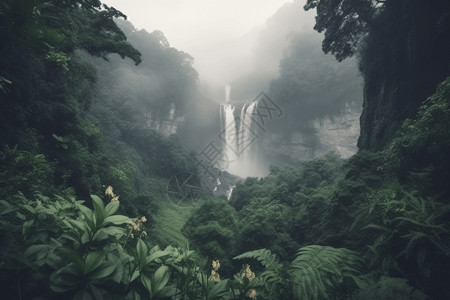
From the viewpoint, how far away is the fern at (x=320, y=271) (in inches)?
110

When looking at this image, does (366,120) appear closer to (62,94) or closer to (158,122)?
(62,94)

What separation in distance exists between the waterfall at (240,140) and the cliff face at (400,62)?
3084 cm

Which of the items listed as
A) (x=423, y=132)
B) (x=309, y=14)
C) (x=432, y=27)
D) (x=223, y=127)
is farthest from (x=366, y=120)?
(x=309, y=14)

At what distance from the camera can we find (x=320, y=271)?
10.5 ft

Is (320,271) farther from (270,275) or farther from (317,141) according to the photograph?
(317,141)

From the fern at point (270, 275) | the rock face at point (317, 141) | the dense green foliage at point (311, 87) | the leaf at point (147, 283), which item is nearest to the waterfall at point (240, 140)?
the rock face at point (317, 141)

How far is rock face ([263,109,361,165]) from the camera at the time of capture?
40.1m

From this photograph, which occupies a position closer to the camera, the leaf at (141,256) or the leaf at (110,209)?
the leaf at (141,256)

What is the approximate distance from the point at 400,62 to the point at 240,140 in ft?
115

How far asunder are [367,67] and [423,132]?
8.36 metres

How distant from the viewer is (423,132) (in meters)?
4.81

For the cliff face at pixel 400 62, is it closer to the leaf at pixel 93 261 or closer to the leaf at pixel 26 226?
the leaf at pixel 93 261

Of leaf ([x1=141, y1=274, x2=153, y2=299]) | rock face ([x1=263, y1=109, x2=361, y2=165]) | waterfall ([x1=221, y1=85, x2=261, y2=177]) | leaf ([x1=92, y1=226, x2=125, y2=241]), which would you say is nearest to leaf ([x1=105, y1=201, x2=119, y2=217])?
leaf ([x1=92, y1=226, x2=125, y2=241])

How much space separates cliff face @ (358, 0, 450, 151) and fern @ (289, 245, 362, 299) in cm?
720
